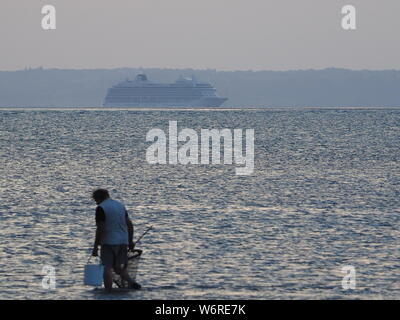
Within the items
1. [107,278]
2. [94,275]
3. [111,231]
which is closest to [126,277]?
[107,278]

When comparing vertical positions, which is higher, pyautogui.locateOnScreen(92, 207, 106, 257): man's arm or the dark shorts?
pyautogui.locateOnScreen(92, 207, 106, 257): man's arm

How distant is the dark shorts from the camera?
54.4ft

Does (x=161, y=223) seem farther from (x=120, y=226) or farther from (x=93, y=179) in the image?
(x=93, y=179)

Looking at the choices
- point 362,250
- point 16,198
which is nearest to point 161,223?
point 362,250

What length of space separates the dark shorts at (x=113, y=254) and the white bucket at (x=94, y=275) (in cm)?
58

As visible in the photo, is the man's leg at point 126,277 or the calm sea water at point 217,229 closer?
the man's leg at point 126,277

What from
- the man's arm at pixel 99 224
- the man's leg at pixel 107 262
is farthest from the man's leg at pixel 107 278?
the man's arm at pixel 99 224

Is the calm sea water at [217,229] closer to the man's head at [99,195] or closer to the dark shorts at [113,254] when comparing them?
the dark shorts at [113,254]

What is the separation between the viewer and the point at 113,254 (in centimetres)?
1664

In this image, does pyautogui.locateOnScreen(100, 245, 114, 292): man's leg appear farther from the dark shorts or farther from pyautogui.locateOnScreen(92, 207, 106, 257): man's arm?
pyautogui.locateOnScreen(92, 207, 106, 257): man's arm

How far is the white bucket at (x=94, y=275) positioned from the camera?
17.3m

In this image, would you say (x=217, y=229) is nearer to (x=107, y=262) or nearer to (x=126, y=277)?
(x=126, y=277)

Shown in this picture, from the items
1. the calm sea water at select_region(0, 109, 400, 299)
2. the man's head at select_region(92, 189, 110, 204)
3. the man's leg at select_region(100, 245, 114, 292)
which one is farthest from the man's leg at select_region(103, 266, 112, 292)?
the man's head at select_region(92, 189, 110, 204)

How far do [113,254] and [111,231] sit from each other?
1.30ft
